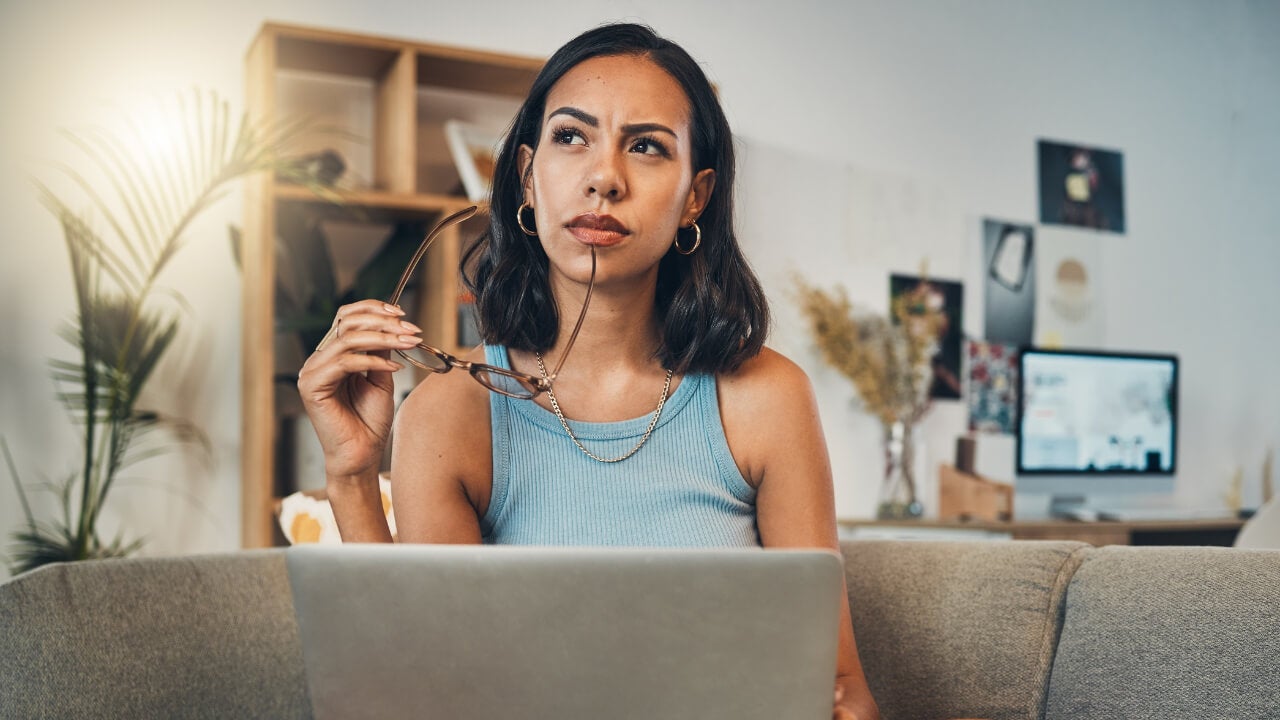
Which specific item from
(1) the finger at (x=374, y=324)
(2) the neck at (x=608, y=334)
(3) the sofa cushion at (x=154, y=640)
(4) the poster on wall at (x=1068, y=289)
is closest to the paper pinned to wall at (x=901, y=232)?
(4) the poster on wall at (x=1068, y=289)

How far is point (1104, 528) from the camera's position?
353 cm

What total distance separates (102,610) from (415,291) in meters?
2.13

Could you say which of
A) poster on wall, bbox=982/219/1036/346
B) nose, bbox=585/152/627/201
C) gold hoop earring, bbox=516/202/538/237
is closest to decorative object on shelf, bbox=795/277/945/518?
poster on wall, bbox=982/219/1036/346

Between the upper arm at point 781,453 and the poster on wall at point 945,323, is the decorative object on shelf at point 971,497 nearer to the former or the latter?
the poster on wall at point 945,323

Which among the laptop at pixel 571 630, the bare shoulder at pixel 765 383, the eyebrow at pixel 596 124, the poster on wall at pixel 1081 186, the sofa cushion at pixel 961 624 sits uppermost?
the poster on wall at pixel 1081 186

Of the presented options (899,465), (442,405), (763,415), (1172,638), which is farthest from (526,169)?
(899,465)

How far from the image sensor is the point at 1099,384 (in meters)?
3.86

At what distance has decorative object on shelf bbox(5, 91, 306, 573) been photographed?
257cm

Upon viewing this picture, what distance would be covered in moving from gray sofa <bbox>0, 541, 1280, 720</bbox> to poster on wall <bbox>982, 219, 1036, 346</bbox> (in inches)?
108

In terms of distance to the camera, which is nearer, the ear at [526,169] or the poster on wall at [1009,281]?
the ear at [526,169]

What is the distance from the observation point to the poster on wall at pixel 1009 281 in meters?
3.96

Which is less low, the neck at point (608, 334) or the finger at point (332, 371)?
the neck at point (608, 334)

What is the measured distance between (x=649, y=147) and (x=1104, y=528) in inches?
113

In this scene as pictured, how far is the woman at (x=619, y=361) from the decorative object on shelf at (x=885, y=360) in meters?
2.38
